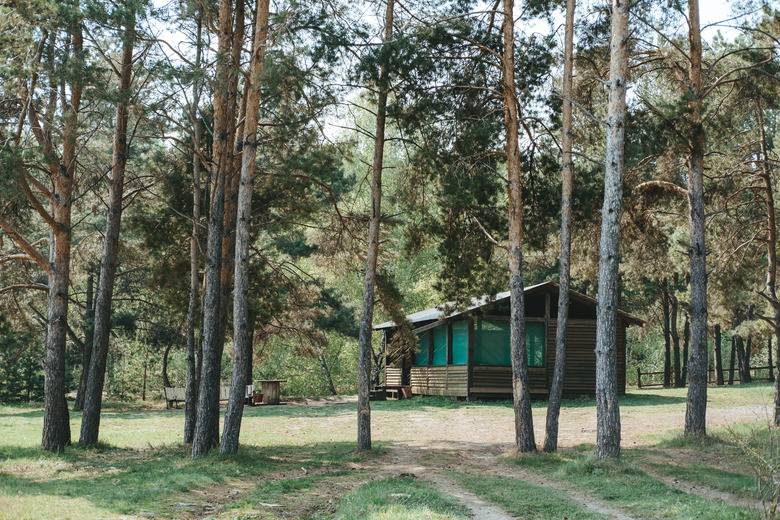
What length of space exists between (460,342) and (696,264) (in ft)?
41.7

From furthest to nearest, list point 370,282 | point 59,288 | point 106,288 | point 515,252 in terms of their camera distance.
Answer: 1. point 106,288
2. point 370,282
3. point 59,288
4. point 515,252

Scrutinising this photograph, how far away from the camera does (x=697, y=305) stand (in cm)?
1292

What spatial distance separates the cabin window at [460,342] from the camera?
2425 cm

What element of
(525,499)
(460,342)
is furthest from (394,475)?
(460,342)

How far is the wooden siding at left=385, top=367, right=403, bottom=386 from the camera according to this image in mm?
30308

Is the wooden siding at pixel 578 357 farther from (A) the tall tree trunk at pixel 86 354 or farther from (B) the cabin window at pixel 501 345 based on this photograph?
(A) the tall tree trunk at pixel 86 354

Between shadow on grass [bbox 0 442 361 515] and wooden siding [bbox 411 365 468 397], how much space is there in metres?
10.4

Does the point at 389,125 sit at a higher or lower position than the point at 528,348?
higher

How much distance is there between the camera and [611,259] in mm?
10492

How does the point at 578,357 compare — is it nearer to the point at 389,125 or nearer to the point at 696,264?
the point at 696,264

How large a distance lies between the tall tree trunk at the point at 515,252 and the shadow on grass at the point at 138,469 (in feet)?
10.6

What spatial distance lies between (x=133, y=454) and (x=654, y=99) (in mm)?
12713

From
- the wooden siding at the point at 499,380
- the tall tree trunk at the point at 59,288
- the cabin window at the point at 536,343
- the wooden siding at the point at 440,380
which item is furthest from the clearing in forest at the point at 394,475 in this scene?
the wooden siding at the point at 440,380

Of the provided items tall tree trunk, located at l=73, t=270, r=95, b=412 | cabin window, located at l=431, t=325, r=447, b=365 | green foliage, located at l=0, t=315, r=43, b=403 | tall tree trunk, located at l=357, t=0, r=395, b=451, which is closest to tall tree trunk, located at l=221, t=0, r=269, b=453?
tall tree trunk, located at l=357, t=0, r=395, b=451
